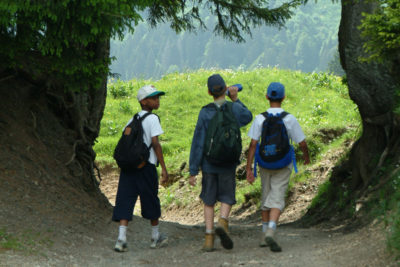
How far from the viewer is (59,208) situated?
7164 mm

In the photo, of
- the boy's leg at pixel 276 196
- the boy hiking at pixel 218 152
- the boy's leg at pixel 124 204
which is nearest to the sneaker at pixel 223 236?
the boy hiking at pixel 218 152

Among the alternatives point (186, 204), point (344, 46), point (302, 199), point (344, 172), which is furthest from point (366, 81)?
point (186, 204)

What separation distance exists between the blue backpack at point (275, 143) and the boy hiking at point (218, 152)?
0.94 feet

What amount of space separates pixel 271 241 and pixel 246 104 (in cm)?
1531

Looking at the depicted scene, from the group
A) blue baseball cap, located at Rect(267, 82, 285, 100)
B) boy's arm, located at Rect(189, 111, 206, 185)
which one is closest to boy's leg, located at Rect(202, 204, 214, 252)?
boy's arm, located at Rect(189, 111, 206, 185)

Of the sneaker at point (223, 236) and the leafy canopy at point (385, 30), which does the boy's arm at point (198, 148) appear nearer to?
the sneaker at point (223, 236)

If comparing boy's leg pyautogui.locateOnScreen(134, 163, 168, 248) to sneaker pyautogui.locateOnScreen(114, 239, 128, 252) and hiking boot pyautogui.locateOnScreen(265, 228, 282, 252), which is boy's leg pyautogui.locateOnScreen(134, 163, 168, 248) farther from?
hiking boot pyautogui.locateOnScreen(265, 228, 282, 252)

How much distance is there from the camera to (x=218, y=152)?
591 cm

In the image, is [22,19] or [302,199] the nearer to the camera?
[22,19]

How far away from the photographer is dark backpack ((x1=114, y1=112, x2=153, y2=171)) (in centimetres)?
625

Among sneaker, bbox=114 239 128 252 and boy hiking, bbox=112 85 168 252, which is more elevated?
boy hiking, bbox=112 85 168 252

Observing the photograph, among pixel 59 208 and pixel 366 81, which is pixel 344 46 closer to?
pixel 366 81

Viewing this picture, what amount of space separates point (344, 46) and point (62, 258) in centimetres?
494

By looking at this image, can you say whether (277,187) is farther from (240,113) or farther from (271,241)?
(240,113)
